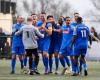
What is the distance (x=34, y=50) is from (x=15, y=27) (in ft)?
5.60

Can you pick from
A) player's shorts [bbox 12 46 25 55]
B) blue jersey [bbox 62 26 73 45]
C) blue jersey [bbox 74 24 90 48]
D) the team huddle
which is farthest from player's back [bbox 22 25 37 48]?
player's shorts [bbox 12 46 25 55]

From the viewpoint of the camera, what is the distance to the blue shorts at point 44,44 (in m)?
21.5

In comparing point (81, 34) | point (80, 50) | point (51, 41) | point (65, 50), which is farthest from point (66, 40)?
point (81, 34)

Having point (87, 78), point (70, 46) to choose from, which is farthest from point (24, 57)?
point (87, 78)

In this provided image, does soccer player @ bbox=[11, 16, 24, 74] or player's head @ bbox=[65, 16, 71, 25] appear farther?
soccer player @ bbox=[11, 16, 24, 74]

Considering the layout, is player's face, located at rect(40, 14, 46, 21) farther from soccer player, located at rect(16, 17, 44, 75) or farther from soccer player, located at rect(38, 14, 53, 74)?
soccer player, located at rect(16, 17, 44, 75)

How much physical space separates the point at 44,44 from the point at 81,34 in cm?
162

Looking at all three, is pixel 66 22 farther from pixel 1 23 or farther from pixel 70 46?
pixel 1 23

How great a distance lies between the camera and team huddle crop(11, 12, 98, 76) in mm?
20719

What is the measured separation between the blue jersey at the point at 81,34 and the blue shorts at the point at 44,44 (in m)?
1.25

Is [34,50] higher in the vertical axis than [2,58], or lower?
higher

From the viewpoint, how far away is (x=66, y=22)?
70.9ft

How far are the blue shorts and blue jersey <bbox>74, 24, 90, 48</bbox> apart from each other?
4.10ft

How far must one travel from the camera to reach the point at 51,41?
22.1 metres
